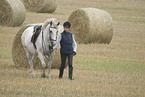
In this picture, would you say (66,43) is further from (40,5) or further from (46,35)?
(40,5)

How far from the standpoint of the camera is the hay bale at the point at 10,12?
21766 mm

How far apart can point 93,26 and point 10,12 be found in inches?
238

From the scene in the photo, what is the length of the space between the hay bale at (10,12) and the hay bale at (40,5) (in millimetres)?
8439

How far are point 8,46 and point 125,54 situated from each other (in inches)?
199

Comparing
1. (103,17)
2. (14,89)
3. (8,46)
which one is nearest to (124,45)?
(103,17)

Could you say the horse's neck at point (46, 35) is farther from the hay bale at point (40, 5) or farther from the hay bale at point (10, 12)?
the hay bale at point (40, 5)

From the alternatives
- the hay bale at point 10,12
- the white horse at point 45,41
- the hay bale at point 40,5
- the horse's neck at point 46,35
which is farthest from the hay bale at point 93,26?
the hay bale at point 40,5

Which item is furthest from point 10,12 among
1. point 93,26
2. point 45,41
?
point 45,41

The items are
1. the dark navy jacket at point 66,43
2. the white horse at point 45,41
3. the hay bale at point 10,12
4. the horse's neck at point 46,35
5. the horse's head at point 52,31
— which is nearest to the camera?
the horse's head at point 52,31

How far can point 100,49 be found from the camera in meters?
16.4

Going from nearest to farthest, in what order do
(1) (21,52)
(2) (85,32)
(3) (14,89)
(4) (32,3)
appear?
(3) (14,89), (1) (21,52), (2) (85,32), (4) (32,3)

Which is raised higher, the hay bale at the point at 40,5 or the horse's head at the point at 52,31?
the hay bale at the point at 40,5

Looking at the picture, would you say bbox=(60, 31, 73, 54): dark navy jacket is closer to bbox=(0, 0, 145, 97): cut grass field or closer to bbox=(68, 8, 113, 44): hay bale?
bbox=(0, 0, 145, 97): cut grass field

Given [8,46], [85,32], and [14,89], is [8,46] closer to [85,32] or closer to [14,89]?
[85,32]
